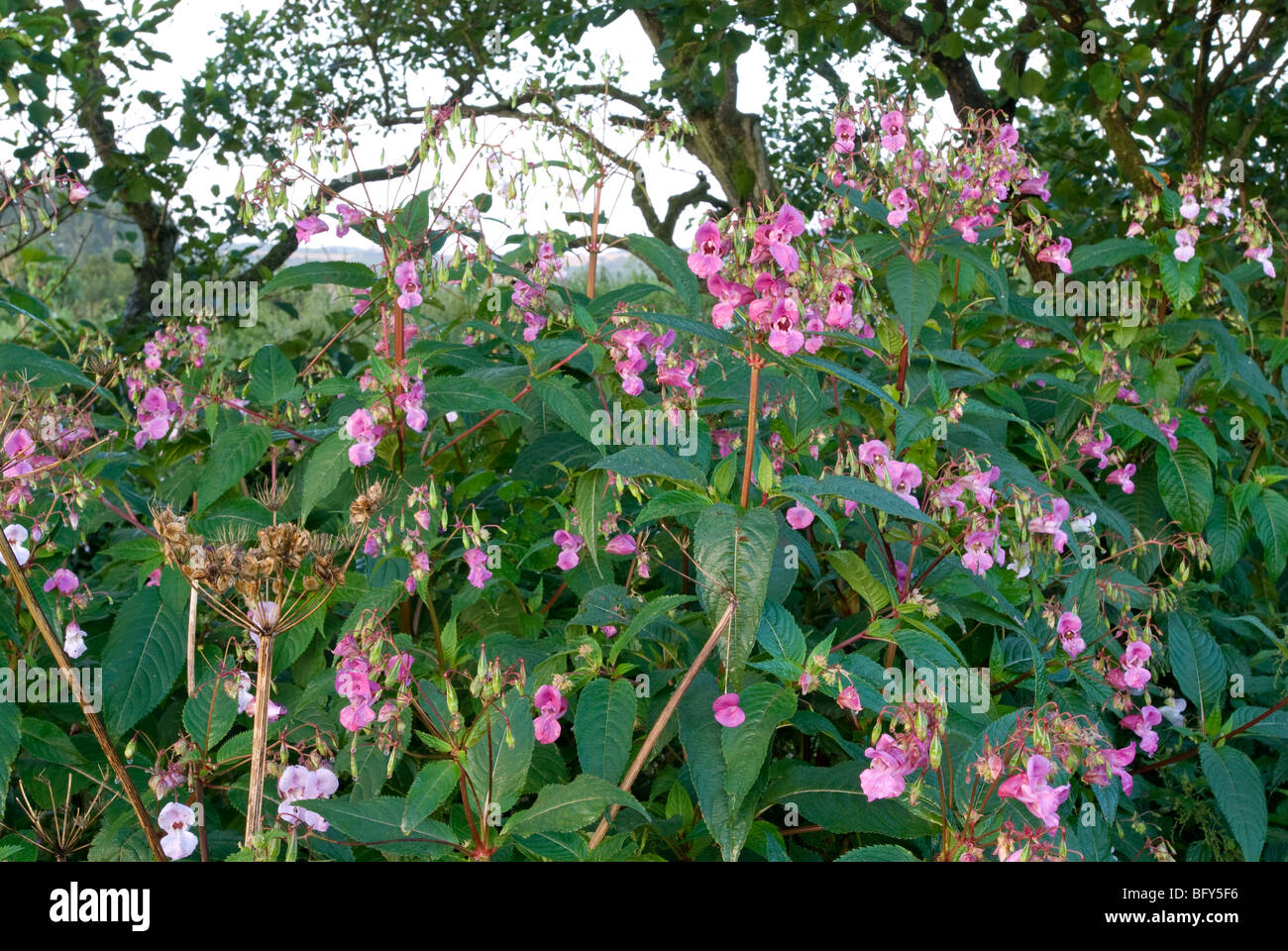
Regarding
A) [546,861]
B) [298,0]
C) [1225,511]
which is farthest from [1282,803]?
[298,0]

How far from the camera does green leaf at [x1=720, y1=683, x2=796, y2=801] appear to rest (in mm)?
1398

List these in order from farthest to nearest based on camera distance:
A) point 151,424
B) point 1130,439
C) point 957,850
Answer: point 1130,439
point 151,424
point 957,850

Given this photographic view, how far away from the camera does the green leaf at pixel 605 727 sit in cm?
148

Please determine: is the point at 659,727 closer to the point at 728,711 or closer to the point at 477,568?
the point at 728,711

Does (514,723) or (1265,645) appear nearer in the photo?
(514,723)

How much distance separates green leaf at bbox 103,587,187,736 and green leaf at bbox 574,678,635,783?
0.80 m

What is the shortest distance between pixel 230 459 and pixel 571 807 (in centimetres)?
103

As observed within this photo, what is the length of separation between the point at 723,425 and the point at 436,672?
89 cm

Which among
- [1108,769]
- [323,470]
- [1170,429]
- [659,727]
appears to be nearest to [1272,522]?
[1170,429]

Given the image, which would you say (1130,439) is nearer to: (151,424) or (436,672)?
(436,672)

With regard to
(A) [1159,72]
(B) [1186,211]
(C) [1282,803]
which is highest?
(A) [1159,72]

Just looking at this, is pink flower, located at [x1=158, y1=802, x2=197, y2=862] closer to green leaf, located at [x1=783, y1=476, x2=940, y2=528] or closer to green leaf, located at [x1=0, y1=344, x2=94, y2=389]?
green leaf, located at [x1=0, y1=344, x2=94, y2=389]

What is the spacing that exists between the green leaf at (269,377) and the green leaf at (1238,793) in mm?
1904

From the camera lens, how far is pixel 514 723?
142 centimetres
